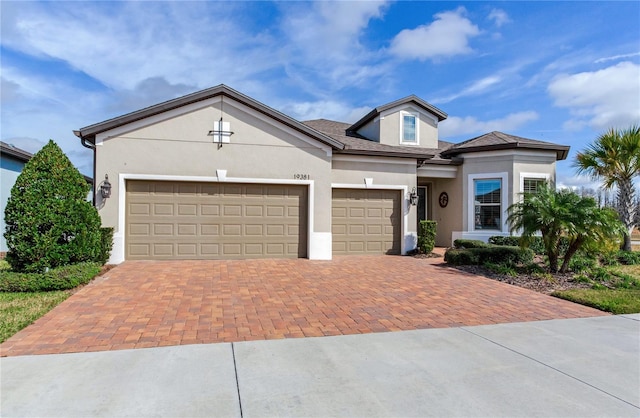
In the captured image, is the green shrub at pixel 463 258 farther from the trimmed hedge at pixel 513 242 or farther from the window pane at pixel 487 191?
the window pane at pixel 487 191

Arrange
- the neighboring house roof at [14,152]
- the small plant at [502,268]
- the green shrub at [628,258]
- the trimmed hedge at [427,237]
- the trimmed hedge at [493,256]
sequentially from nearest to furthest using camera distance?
the small plant at [502,268]
the trimmed hedge at [493,256]
the green shrub at [628,258]
the neighboring house roof at [14,152]
the trimmed hedge at [427,237]

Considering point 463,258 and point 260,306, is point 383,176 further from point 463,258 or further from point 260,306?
point 260,306

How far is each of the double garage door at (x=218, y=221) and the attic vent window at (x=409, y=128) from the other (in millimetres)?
5454

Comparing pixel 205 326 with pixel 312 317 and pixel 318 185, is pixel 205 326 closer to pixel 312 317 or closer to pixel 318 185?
pixel 312 317

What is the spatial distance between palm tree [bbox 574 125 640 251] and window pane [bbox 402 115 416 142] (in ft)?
21.4

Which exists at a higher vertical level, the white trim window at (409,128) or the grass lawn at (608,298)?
the white trim window at (409,128)

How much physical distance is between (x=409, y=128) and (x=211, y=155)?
9.01 metres

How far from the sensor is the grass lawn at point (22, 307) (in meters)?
4.79


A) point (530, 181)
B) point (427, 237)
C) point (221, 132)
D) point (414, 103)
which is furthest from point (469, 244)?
point (221, 132)

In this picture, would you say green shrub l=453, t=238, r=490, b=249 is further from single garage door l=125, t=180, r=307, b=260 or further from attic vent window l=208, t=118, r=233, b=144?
attic vent window l=208, t=118, r=233, b=144

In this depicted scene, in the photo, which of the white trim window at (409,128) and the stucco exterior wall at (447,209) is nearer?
the stucco exterior wall at (447,209)

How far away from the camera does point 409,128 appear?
625 inches

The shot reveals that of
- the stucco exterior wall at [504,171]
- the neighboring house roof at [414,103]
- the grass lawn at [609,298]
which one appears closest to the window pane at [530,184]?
the stucco exterior wall at [504,171]

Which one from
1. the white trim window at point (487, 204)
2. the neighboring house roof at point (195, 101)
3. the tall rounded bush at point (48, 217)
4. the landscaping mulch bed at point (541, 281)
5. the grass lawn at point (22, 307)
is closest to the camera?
the grass lawn at point (22, 307)
